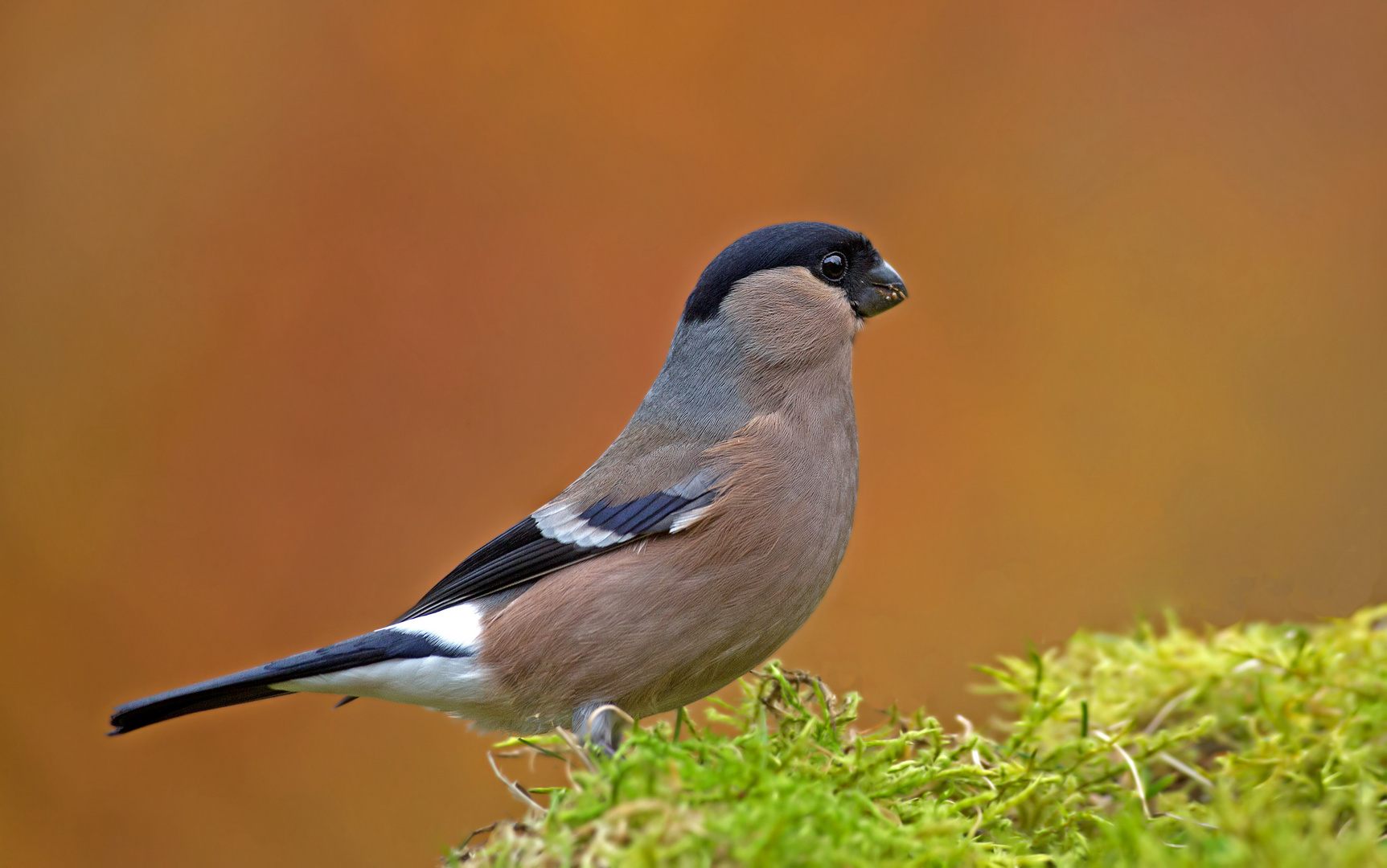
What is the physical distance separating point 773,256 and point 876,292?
27 centimetres

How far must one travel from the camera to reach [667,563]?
192cm

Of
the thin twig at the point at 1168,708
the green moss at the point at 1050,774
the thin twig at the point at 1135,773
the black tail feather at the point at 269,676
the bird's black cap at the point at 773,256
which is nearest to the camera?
the green moss at the point at 1050,774

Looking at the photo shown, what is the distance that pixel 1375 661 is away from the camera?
2.08m

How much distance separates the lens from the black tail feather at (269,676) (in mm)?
1853

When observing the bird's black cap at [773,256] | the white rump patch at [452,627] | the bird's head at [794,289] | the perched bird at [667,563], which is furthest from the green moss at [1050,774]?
the bird's black cap at [773,256]

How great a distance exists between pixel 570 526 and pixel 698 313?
0.62 meters

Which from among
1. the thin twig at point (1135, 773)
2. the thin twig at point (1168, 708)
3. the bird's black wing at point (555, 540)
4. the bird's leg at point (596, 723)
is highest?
the bird's black wing at point (555, 540)

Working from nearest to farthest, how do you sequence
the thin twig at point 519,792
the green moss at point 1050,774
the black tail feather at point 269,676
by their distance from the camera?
the green moss at point 1050,774
the thin twig at point 519,792
the black tail feather at point 269,676

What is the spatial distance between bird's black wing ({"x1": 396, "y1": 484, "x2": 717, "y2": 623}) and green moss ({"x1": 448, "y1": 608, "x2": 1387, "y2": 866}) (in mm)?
362

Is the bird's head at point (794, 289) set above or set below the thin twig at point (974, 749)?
above

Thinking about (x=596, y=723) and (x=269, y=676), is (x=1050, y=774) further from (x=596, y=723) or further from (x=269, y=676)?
(x=269, y=676)

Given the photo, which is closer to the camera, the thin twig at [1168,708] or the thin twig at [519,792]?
the thin twig at [519,792]

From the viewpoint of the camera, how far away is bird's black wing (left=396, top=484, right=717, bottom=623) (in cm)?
198

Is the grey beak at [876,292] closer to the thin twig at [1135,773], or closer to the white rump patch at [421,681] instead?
the thin twig at [1135,773]
